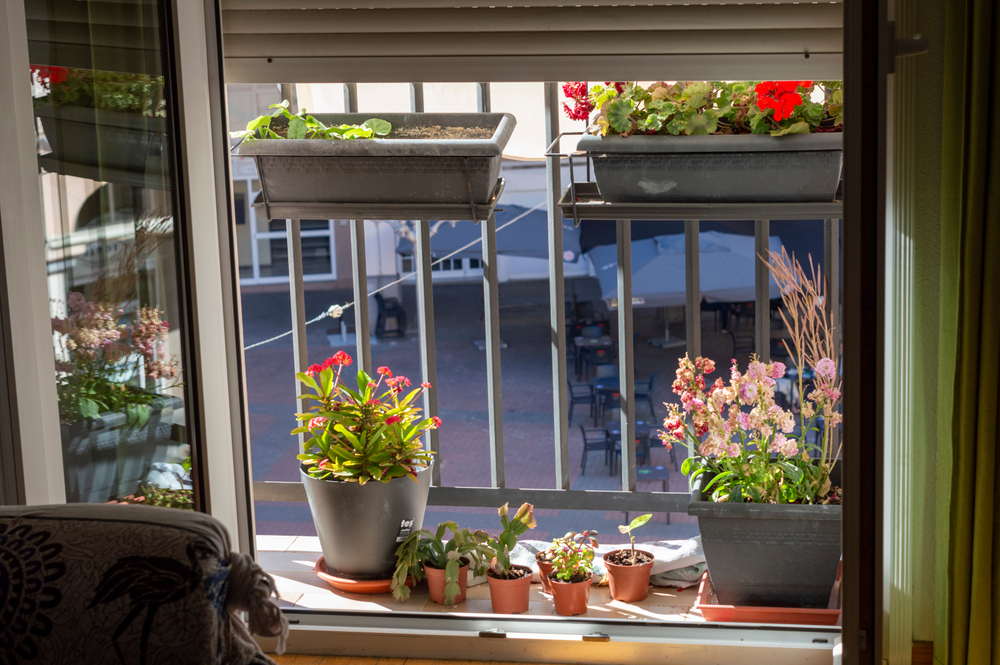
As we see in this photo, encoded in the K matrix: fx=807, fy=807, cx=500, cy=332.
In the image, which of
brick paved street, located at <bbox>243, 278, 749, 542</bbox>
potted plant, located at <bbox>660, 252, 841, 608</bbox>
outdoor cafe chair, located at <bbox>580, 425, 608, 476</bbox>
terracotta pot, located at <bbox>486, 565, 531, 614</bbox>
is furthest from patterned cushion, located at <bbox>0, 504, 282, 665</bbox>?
brick paved street, located at <bbox>243, 278, 749, 542</bbox>

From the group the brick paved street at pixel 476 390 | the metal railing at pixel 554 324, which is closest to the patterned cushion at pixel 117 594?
the metal railing at pixel 554 324

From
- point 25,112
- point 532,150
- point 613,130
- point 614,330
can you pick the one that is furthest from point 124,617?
point 614,330

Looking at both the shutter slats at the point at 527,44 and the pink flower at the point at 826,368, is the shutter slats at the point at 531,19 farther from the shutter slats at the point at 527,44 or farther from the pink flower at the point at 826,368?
the pink flower at the point at 826,368

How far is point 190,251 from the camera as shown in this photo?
2096 mm

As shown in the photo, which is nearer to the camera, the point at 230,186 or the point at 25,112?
the point at 25,112

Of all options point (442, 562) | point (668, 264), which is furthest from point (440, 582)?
point (668, 264)

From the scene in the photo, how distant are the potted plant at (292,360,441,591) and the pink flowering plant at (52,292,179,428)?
551mm

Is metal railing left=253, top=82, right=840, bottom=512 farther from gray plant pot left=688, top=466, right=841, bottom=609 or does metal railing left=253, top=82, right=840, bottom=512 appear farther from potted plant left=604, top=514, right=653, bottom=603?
gray plant pot left=688, top=466, right=841, bottom=609

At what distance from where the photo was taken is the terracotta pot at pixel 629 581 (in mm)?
2385

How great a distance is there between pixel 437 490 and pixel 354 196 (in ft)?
4.01

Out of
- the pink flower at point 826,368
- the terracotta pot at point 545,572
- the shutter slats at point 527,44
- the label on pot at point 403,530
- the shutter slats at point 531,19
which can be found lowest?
the terracotta pot at point 545,572

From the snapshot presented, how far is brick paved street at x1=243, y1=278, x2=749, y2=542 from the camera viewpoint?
7.99 meters

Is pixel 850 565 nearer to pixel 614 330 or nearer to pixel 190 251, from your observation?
pixel 190 251

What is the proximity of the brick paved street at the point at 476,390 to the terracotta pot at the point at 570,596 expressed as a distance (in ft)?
15.4
